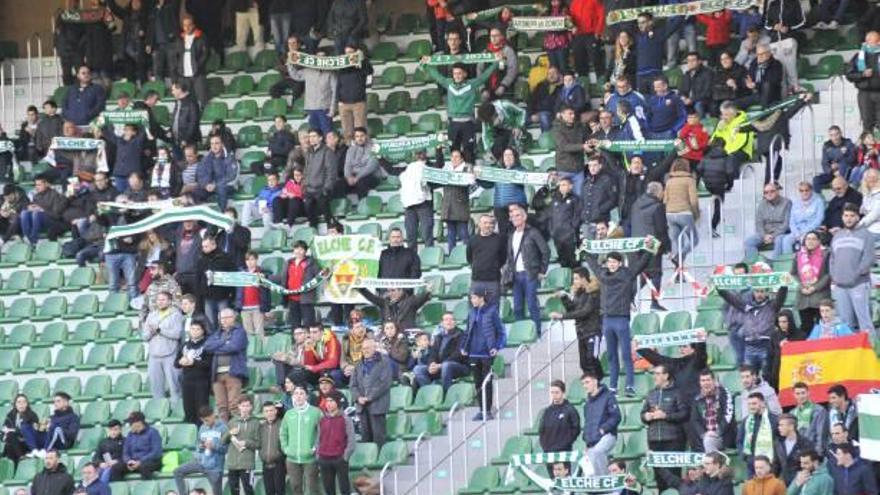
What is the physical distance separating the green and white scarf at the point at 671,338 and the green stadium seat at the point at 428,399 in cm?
236

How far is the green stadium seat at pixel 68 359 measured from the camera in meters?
29.0

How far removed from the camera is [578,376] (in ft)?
85.7

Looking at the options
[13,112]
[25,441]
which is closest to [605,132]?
[25,441]

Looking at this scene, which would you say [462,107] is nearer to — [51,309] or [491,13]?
[491,13]

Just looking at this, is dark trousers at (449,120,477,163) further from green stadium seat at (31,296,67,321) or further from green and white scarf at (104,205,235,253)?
green stadium seat at (31,296,67,321)

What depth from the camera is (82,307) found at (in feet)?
97.7

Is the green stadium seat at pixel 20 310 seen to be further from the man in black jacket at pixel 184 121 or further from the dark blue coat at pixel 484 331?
the dark blue coat at pixel 484 331

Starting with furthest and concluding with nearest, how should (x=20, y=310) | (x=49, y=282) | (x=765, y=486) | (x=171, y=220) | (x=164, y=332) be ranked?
(x=49, y=282), (x=20, y=310), (x=171, y=220), (x=164, y=332), (x=765, y=486)

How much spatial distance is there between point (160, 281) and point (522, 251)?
398 cm

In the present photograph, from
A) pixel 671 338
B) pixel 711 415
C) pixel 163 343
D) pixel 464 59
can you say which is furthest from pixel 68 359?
pixel 711 415

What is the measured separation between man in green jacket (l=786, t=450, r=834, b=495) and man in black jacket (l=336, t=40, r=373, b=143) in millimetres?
9931

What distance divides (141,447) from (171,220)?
363 cm

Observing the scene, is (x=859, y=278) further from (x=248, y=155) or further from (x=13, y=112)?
(x=13, y=112)

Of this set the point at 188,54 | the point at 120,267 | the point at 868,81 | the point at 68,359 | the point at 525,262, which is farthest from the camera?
the point at 188,54
